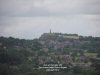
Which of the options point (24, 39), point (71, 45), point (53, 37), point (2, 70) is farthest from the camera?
point (53, 37)

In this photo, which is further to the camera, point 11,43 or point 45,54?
point 11,43

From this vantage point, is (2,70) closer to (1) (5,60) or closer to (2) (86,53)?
(1) (5,60)

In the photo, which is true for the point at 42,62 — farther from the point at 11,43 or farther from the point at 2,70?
the point at 11,43

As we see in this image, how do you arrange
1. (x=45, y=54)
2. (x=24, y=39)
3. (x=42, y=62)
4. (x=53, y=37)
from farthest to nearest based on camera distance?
(x=53, y=37) → (x=24, y=39) → (x=45, y=54) → (x=42, y=62)

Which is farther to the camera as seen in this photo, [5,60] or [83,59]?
[83,59]

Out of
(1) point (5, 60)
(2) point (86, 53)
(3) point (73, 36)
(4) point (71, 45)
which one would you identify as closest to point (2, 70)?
(1) point (5, 60)

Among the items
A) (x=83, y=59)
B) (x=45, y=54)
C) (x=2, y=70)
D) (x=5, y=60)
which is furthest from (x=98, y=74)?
(x=45, y=54)
